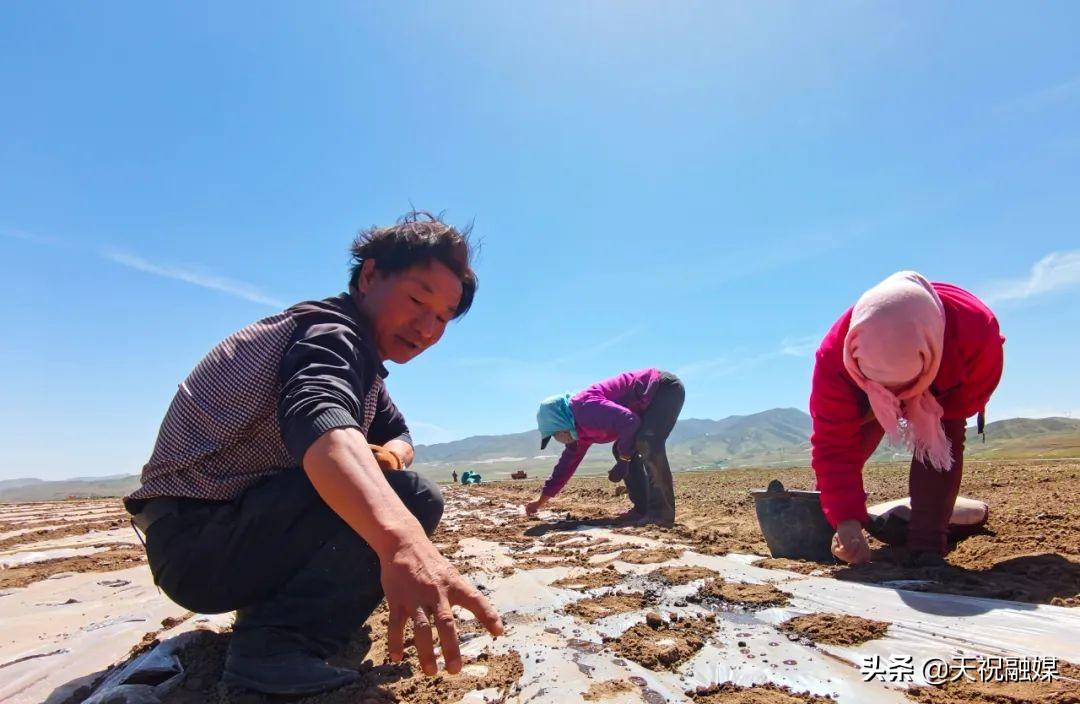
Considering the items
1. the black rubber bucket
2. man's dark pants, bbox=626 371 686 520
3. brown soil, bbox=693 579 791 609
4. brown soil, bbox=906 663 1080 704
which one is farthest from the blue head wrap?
brown soil, bbox=906 663 1080 704

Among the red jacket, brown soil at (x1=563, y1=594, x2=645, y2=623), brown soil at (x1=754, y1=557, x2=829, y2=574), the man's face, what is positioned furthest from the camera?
brown soil at (x1=754, y1=557, x2=829, y2=574)

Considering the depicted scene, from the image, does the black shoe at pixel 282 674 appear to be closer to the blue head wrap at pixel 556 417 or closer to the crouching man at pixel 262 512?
the crouching man at pixel 262 512

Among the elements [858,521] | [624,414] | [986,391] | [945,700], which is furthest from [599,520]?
[945,700]

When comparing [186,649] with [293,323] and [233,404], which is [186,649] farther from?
[293,323]

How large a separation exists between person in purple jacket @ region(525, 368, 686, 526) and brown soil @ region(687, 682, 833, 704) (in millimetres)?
3362

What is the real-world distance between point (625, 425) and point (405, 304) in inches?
137

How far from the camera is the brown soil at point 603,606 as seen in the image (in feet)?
5.97

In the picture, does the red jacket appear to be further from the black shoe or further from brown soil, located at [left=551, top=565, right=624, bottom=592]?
the black shoe

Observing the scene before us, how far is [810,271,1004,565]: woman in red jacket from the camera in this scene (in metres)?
2.07

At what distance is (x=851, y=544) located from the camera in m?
2.32

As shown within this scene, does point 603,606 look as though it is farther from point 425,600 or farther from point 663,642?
point 425,600

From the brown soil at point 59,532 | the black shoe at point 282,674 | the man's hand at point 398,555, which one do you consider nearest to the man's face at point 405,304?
the man's hand at point 398,555

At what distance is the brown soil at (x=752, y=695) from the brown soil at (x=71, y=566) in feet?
11.4

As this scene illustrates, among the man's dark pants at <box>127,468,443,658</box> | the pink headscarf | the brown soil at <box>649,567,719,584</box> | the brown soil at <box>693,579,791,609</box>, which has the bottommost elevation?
the brown soil at <box>649,567,719,584</box>
